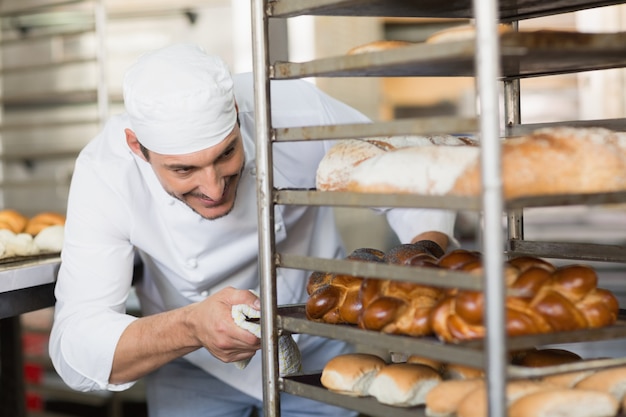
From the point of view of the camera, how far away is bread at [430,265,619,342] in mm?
1100

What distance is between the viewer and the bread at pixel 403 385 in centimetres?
121

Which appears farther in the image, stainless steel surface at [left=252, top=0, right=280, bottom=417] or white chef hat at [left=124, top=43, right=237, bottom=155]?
white chef hat at [left=124, top=43, right=237, bottom=155]

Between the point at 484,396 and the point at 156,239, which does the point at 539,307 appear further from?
the point at 156,239

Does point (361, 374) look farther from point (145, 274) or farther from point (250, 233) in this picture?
point (145, 274)

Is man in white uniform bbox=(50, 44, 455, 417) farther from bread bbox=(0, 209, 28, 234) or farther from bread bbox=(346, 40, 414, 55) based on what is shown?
bread bbox=(346, 40, 414, 55)

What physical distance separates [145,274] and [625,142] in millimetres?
1353

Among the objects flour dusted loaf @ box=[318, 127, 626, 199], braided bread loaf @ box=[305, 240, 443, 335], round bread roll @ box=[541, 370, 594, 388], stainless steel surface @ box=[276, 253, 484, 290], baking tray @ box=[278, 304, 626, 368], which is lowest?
round bread roll @ box=[541, 370, 594, 388]

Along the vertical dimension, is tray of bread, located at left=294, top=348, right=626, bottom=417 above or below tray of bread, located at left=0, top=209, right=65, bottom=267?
below

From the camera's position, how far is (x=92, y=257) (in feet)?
6.22

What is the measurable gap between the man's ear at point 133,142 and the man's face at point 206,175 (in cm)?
9

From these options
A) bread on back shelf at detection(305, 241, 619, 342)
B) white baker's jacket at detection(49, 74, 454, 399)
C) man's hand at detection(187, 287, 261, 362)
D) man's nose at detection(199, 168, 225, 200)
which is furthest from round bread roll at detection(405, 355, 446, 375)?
white baker's jacket at detection(49, 74, 454, 399)

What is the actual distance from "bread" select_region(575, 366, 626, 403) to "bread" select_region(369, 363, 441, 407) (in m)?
0.22

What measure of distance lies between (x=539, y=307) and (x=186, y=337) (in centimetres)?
79

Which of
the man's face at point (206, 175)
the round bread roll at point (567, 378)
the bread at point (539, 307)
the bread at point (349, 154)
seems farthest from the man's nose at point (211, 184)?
the round bread roll at point (567, 378)
